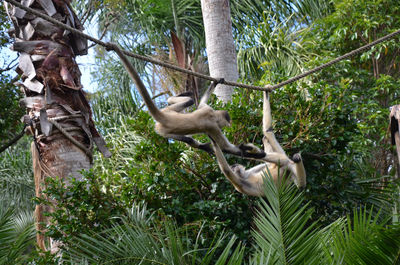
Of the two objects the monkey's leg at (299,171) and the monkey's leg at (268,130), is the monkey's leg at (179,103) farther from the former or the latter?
the monkey's leg at (299,171)

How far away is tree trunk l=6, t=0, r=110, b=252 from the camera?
394cm

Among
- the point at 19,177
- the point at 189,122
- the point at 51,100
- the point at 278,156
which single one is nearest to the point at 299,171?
the point at 278,156

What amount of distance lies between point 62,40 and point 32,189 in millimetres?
5419

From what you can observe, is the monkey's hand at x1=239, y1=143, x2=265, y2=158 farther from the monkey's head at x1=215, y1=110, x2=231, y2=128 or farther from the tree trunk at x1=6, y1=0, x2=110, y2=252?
the tree trunk at x1=6, y1=0, x2=110, y2=252

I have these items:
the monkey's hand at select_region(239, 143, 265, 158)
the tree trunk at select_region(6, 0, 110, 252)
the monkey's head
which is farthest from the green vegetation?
the monkey's head

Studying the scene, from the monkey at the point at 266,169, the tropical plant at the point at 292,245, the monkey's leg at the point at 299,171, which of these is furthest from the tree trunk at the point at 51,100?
the monkey's leg at the point at 299,171

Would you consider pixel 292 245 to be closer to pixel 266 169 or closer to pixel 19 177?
pixel 266 169

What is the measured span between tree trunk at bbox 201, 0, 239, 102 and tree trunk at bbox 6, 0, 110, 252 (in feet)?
7.21

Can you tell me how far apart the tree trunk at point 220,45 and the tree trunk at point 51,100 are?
2.20 m

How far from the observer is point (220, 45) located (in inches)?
235

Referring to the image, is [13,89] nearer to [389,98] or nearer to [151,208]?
[151,208]

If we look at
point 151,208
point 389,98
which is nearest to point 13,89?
point 151,208

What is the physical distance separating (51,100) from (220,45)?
2.70m

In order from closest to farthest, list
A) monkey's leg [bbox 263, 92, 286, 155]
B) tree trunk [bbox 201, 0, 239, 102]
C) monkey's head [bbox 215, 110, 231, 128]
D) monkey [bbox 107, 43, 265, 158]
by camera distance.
→ monkey [bbox 107, 43, 265, 158], monkey's head [bbox 215, 110, 231, 128], monkey's leg [bbox 263, 92, 286, 155], tree trunk [bbox 201, 0, 239, 102]
